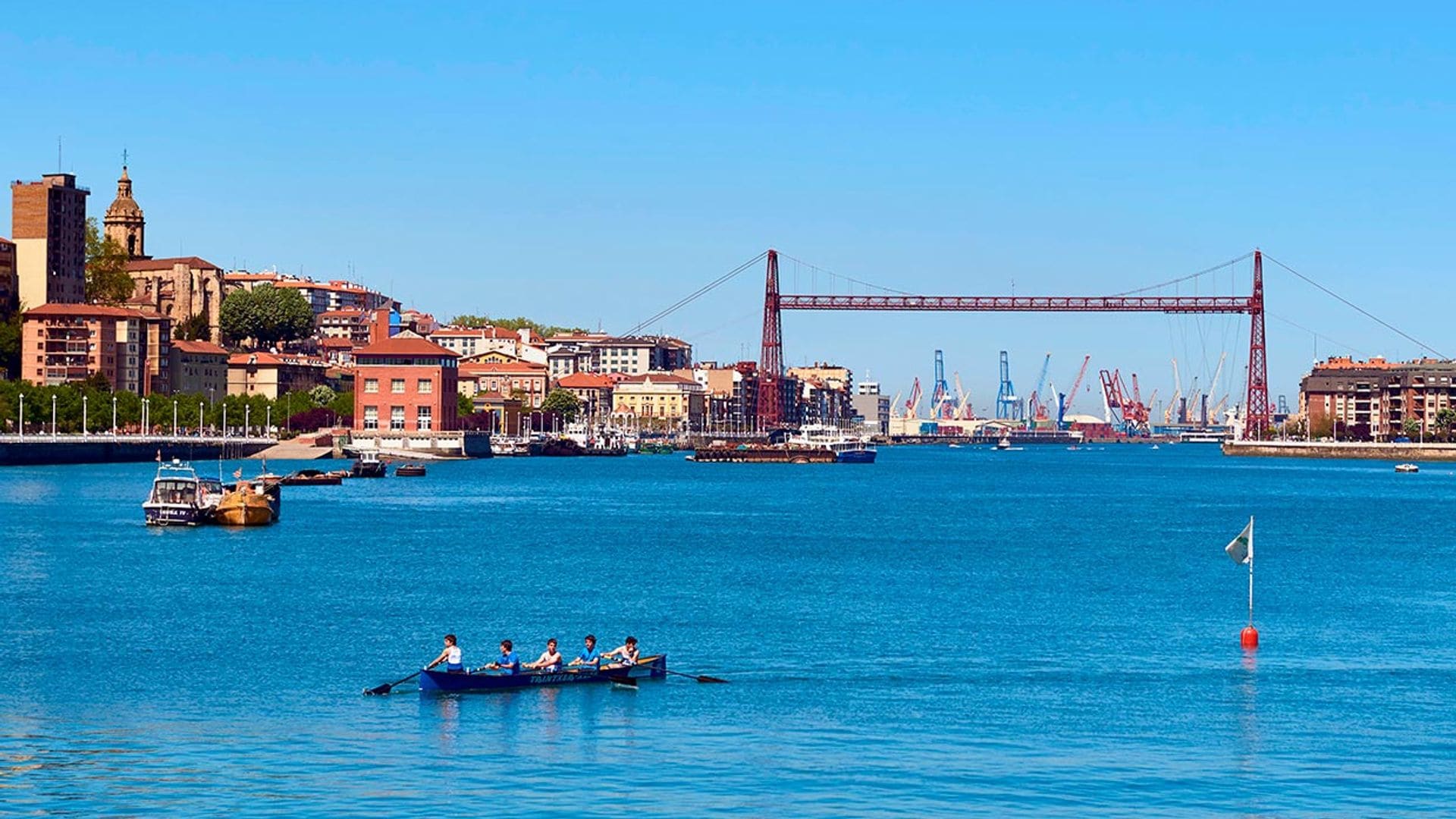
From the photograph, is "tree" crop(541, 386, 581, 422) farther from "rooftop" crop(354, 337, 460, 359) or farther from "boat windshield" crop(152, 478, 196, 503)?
"boat windshield" crop(152, 478, 196, 503)

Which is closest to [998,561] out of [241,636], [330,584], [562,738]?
[330,584]

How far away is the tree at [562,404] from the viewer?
16375 cm

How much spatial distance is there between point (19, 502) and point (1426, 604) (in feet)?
143

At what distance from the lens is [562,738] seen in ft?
73.5

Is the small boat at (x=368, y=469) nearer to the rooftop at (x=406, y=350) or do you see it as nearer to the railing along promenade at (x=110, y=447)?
the railing along promenade at (x=110, y=447)

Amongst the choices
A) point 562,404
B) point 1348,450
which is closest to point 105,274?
point 562,404

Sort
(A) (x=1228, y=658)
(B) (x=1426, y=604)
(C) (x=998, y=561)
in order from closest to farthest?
(A) (x=1228, y=658) < (B) (x=1426, y=604) < (C) (x=998, y=561)

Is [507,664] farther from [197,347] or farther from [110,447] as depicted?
[197,347]

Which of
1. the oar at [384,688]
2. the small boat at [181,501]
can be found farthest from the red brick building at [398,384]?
the oar at [384,688]

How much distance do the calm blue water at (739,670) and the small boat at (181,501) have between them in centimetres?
64

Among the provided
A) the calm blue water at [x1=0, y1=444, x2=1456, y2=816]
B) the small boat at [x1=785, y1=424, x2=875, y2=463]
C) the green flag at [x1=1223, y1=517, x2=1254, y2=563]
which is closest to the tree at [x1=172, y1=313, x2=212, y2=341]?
the small boat at [x1=785, y1=424, x2=875, y2=463]

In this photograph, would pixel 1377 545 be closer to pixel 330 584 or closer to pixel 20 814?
pixel 330 584

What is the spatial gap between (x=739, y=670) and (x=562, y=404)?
138 m

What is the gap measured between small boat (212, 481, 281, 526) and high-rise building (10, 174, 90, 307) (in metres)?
80.0
